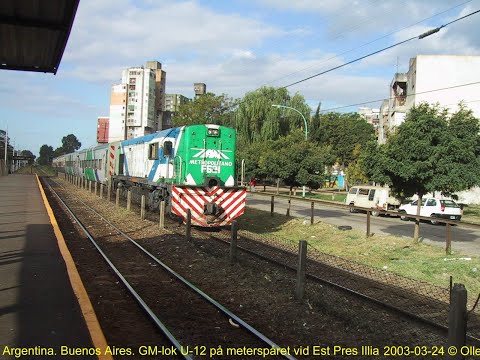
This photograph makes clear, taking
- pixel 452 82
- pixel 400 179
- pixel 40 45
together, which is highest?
pixel 452 82

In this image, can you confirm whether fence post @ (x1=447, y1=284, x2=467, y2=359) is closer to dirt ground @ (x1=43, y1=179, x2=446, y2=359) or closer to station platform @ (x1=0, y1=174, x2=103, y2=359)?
dirt ground @ (x1=43, y1=179, x2=446, y2=359)

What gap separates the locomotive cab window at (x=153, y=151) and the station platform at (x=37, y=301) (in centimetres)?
663

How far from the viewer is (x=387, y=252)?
13.0 meters

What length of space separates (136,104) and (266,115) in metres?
20.5

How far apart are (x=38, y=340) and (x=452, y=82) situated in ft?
168

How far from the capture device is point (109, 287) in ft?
25.5

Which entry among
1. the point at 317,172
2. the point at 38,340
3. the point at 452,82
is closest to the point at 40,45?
the point at 38,340

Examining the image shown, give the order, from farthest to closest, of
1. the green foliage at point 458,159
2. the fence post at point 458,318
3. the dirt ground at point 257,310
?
the green foliage at point 458,159 < the dirt ground at point 257,310 < the fence post at point 458,318

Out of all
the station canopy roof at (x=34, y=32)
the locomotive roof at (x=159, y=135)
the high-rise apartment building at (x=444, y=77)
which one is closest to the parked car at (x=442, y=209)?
the locomotive roof at (x=159, y=135)

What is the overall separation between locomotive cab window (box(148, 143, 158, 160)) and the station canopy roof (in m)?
8.02

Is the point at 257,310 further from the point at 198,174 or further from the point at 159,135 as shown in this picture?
the point at 159,135

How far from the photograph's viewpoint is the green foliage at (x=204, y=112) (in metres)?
55.6

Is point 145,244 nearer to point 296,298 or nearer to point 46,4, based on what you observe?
point 296,298

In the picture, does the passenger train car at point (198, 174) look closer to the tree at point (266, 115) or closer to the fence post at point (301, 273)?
the fence post at point (301, 273)
